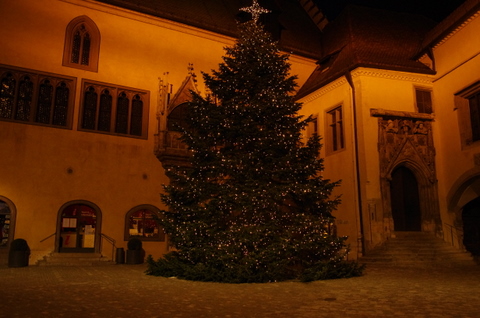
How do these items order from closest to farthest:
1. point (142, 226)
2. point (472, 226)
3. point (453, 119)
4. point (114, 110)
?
point (453, 119) < point (472, 226) < point (142, 226) < point (114, 110)

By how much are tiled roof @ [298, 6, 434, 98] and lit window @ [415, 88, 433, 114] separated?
0.91 metres

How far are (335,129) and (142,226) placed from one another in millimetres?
10234

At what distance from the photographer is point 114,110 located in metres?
20.3

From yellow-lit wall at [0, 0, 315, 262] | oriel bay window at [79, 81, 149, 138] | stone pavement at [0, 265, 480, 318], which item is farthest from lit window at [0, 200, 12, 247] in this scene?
stone pavement at [0, 265, 480, 318]

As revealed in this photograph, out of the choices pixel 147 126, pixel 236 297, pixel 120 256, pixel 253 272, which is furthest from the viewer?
pixel 147 126

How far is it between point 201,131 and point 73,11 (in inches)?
437

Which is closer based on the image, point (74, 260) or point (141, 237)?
point (74, 260)

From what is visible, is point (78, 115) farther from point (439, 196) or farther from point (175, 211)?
point (439, 196)

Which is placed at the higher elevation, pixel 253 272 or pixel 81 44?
pixel 81 44

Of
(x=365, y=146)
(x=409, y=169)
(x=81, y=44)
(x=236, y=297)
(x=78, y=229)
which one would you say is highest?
(x=81, y=44)

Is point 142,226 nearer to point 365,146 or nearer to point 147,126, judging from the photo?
point 147,126

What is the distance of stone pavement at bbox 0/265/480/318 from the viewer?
22.9 ft

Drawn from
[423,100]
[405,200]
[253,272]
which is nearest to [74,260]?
[253,272]

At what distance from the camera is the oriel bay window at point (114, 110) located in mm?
19828
